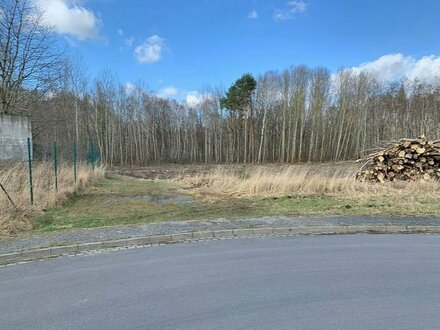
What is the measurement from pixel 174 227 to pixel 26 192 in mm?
5811

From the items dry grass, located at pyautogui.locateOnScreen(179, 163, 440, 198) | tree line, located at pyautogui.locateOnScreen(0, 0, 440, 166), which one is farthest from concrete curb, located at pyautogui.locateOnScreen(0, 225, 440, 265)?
tree line, located at pyautogui.locateOnScreen(0, 0, 440, 166)

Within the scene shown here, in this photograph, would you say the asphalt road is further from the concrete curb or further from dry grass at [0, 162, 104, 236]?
dry grass at [0, 162, 104, 236]

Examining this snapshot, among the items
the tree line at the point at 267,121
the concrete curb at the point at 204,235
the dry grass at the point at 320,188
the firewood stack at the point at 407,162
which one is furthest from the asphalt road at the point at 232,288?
the tree line at the point at 267,121

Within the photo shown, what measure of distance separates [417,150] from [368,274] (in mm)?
13173

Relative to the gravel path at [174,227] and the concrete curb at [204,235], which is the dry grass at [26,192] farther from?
the concrete curb at [204,235]

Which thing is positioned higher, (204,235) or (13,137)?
(13,137)

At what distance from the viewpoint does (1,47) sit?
21.3 metres

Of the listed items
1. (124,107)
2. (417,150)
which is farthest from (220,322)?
(124,107)

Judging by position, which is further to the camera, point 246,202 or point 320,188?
point 320,188

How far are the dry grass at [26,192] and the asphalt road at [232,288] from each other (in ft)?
10.9

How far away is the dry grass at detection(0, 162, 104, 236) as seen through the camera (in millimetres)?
9156

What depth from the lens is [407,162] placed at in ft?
54.6

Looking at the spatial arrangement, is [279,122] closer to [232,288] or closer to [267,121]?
[267,121]

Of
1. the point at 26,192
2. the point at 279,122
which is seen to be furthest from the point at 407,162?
the point at 279,122
